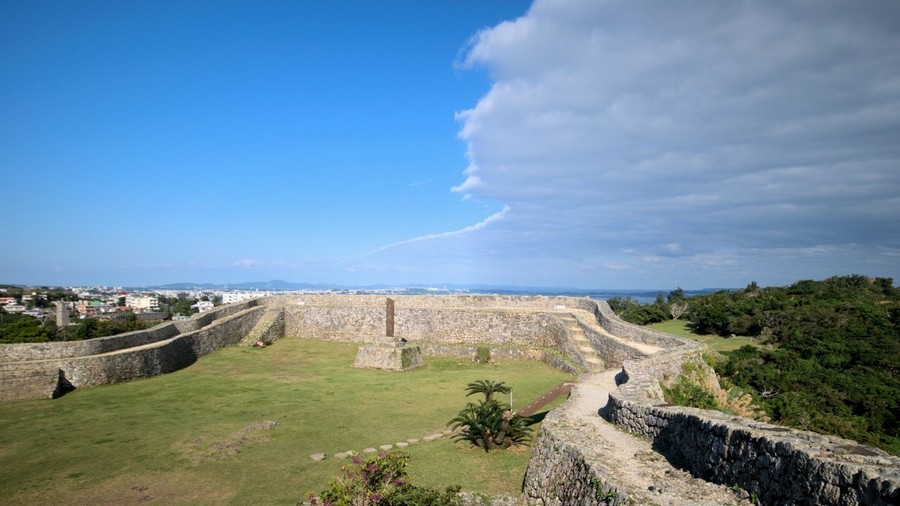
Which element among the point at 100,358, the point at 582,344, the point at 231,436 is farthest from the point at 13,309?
the point at 582,344

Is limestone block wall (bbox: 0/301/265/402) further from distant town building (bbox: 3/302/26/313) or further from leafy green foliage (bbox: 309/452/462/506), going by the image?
distant town building (bbox: 3/302/26/313)

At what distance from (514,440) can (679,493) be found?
232 inches

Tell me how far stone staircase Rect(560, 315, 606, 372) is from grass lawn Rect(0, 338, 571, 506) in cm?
123

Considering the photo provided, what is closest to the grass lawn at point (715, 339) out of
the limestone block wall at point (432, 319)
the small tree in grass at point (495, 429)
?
the limestone block wall at point (432, 319)

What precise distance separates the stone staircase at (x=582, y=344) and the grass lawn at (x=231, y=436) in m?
1.23

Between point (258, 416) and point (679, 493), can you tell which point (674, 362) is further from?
point (258, 416)

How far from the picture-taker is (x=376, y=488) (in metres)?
6.59

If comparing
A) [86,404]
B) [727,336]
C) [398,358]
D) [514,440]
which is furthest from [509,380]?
[86,404]

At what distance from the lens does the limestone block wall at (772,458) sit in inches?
149

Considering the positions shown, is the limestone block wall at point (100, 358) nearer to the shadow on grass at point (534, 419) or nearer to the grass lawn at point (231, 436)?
the grass lawn at point (231, 436)

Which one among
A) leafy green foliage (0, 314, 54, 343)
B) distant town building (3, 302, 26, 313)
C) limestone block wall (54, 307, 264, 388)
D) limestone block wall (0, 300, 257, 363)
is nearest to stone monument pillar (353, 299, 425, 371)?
limestone block wall (54, 307, 264, 388)

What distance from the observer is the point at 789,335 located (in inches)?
636

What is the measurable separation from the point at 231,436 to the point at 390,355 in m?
10.4

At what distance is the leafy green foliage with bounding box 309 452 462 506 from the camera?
613cm
